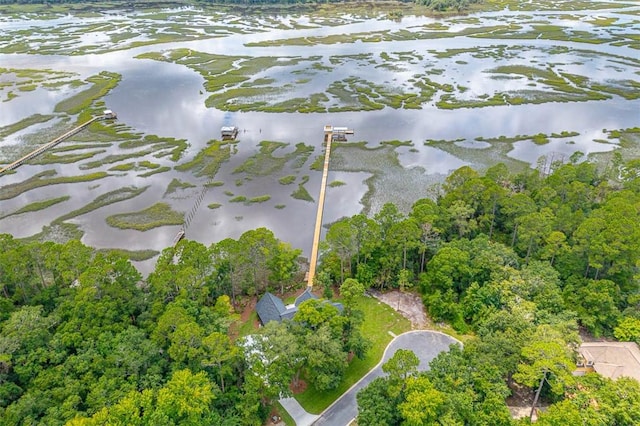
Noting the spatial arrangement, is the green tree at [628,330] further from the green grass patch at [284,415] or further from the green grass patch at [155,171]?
the green grass patch at [155,171]

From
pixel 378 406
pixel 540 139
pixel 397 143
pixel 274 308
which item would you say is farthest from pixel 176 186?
pixel 540 139

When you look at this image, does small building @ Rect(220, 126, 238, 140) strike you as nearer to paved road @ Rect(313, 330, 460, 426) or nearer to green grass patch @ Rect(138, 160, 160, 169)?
green grass patch @ Rect(138, 160, 160, 169)

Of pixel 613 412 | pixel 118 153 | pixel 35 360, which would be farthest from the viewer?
pixel 118 153

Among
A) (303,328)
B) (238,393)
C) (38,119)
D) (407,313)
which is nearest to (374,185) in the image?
(407,313)

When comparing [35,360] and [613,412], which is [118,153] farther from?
[613,412]

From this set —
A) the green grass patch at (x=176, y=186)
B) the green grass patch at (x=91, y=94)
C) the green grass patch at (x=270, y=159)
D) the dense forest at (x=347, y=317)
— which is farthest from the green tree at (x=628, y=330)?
the green grass patch at (x=91, y=94)

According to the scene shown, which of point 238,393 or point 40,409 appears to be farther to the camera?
point 238,393
